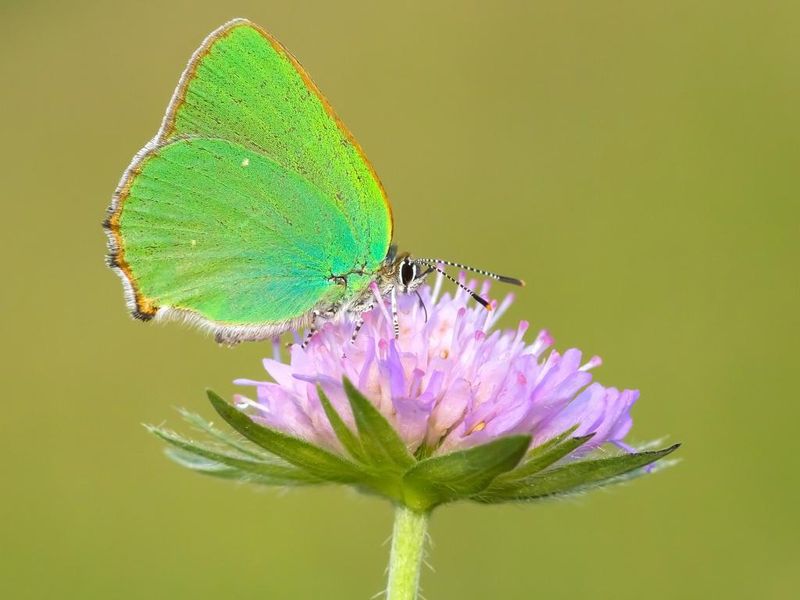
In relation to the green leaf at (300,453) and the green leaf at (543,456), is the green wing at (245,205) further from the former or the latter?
the green leaf at (543,456)

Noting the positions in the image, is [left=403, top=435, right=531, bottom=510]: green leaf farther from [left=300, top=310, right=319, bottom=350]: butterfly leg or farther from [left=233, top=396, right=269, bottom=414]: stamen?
[left=300, top=310, right=319, bottom=350]: butterfly leg

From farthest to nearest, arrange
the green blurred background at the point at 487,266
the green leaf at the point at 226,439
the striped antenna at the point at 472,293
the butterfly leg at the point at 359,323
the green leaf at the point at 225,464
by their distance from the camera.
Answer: the green blurred background at the point at 487,266 → the striped antenna at the point at 472,293 → the butterfly leg at the point at 359,323 → the green leaf at the point at 226,439 → the green leaf at the point at 225,464

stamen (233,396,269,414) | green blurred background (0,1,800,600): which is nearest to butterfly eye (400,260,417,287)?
stamen (233,396,269,414)

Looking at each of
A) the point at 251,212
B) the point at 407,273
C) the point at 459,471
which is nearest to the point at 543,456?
the point at 459,471

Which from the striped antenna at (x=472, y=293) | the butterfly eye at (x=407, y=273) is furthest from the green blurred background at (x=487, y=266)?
the butterfly eye at (x=407, y=273)

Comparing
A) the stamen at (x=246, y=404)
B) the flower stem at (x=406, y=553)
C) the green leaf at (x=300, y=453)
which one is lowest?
the flower stem at (x=406, y=553)

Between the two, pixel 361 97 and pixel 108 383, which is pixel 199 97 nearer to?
pixel 108 383

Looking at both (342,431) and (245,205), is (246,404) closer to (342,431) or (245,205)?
(342,431)

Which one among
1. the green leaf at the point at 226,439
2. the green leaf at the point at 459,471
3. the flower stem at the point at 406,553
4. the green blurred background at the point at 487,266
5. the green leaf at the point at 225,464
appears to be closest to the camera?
the green leaf at the point at 459,471
